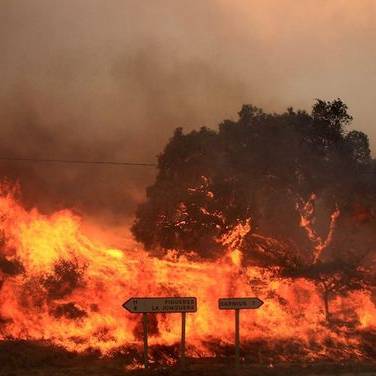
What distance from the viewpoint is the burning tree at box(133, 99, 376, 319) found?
967 inches

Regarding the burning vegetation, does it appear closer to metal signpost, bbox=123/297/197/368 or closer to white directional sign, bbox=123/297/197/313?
metal signpost, bbox=123/297/197/368

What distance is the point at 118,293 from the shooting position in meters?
22.0

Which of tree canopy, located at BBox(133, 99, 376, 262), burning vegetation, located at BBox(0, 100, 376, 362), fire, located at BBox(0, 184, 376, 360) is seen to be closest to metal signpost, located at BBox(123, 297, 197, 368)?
fire, located at BBox(0, 184, 376, 360)

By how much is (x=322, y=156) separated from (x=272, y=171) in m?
3.04

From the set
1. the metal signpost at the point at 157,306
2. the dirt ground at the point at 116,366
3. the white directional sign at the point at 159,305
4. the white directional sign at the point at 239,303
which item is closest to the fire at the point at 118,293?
the dirt ground at the point at 116,366

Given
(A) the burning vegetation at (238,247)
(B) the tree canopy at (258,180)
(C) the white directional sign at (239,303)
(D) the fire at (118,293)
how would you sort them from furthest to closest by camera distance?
(B) the tree canopy at (258,180)
(A) the burning vegetation at (238,247)
(D) the fire at (118,293)
(C) the white directional sign at (239,303)

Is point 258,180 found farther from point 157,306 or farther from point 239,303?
point 157,306

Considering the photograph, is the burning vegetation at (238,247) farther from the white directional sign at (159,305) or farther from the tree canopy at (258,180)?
the white directional sign at (159,305)

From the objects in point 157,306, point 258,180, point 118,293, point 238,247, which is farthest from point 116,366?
point 258,180

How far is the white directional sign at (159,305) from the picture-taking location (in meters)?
15.3

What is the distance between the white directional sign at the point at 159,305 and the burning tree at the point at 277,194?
878 centimetres

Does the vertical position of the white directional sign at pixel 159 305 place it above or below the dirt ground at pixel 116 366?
above

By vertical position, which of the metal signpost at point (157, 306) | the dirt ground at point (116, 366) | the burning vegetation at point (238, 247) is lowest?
the dirt ground at point (116, 366)

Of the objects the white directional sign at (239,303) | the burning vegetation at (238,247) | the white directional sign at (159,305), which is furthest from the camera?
the burning vegetation at (238,247)
